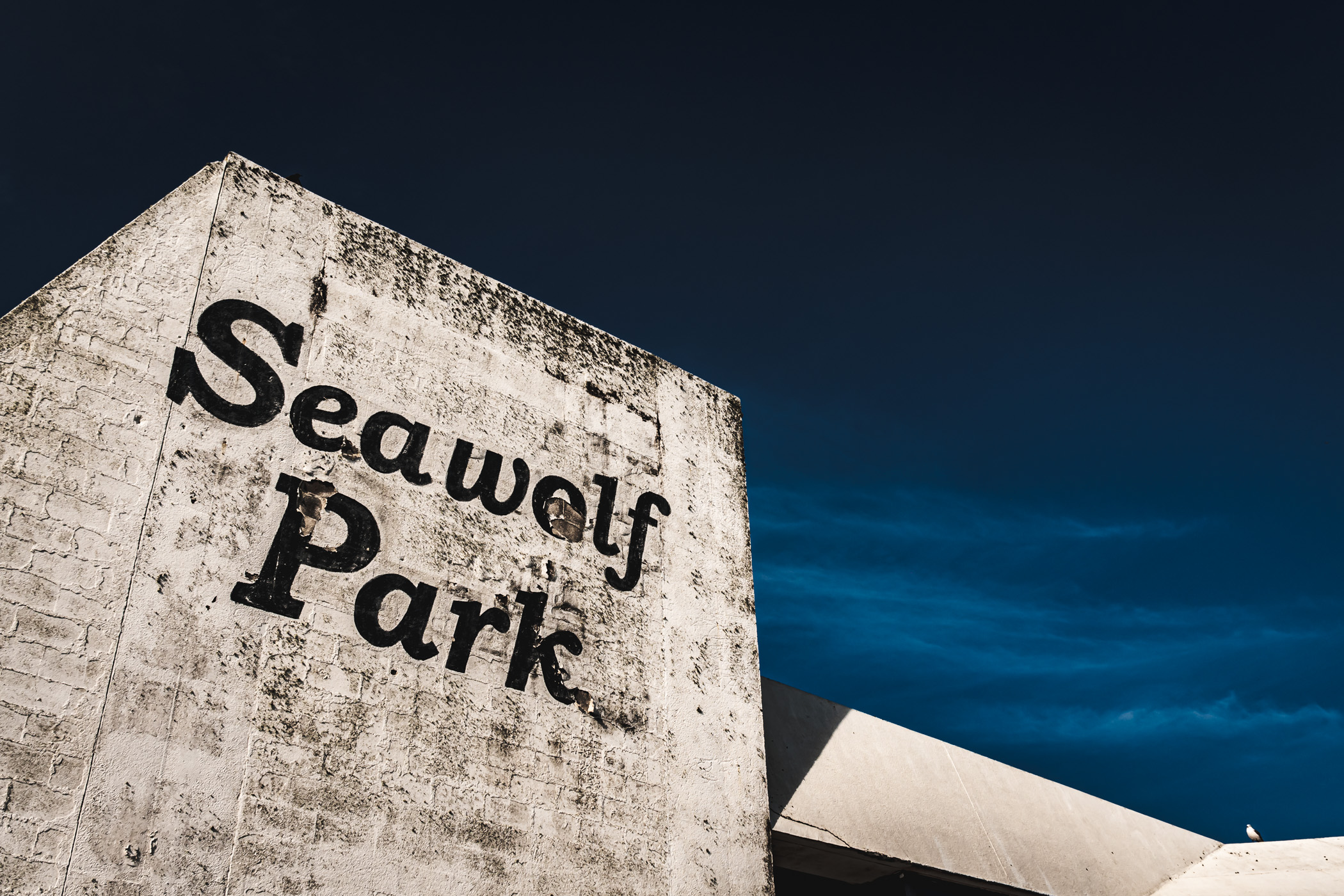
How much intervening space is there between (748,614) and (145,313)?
→ 4587 millimetres

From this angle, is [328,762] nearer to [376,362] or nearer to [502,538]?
[502,538]

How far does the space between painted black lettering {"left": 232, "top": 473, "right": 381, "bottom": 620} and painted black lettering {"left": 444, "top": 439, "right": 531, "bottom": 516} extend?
0.66m

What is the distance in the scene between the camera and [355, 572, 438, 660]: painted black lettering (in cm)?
580

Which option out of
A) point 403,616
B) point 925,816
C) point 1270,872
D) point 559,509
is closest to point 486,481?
point 559,509

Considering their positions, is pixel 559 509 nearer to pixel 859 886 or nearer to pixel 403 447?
pixel 403 447

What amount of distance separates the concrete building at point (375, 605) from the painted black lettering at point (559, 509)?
0.02 metres

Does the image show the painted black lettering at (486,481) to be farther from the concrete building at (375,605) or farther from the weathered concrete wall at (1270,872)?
the weathered concrete wall at (1270,872)

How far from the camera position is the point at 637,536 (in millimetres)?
7414

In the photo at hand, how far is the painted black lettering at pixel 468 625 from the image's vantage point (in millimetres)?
6090

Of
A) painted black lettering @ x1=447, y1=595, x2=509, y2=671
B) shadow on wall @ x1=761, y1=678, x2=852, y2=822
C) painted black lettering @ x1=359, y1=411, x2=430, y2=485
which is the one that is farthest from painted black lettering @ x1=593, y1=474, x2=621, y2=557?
shadow on wall @ x1=761, y1=678, x2=852, y2=822

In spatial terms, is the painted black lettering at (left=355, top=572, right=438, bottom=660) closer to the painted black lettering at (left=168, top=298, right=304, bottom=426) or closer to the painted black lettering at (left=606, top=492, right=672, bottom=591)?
the painted black lettering at (left=168, top=298, right=304, bottom=426)

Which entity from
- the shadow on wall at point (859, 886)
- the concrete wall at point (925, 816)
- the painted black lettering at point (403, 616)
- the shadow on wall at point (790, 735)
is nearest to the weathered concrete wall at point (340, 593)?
the painted black lettering at point (403, 616)

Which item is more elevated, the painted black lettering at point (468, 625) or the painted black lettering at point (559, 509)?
the painted black lettering at point (559, 509)

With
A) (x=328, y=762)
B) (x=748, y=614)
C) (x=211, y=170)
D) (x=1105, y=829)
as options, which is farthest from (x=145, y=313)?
(x=1105, y=829)
